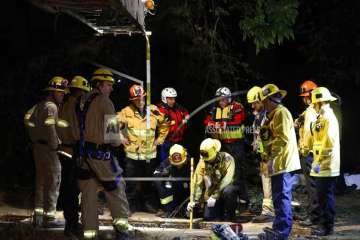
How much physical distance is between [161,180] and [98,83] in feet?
11.3

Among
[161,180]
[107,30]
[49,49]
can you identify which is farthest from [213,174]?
[49,49]

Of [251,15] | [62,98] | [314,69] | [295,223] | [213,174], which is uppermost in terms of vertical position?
[251,15]

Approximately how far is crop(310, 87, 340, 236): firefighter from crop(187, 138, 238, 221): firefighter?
5.57 ft

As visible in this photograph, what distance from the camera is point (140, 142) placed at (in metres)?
10.4

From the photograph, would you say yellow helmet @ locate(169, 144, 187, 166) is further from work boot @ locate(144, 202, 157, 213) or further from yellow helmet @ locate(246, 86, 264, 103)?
yellow helmet @ locate(246, 86, 264, 103)

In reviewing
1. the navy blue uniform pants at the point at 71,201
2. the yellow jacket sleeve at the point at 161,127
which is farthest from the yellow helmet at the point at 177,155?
the navy blue uniform pants at the point at 71,201

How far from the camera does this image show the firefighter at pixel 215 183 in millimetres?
9289

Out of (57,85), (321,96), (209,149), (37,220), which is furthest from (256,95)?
(37,220)

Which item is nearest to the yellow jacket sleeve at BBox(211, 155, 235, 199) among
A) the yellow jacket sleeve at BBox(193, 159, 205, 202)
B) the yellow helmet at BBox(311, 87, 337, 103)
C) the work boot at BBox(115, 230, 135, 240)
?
the yellow jacket sleeve at BBox(193, 159, 205, 202)

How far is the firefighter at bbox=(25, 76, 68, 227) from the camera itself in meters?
8.65

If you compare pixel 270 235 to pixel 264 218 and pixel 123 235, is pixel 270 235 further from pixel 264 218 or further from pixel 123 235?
pixel 123 235

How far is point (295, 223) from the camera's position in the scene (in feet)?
29.9

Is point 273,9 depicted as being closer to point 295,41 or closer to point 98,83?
point 295,41

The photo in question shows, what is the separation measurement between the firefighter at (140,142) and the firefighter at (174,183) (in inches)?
15.5
